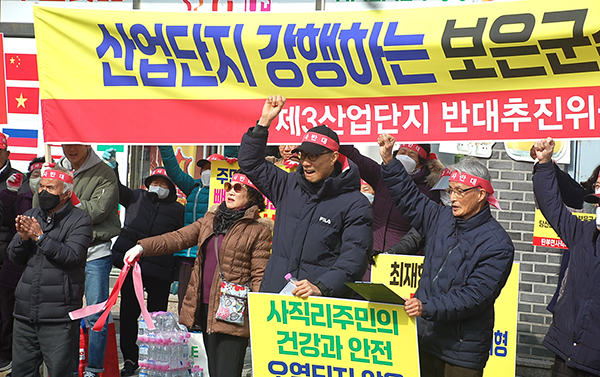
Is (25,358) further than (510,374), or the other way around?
(510,374)

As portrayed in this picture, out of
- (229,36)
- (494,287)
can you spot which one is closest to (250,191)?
(229,36)

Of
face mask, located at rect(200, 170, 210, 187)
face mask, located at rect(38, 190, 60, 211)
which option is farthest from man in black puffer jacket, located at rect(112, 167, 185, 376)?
face mask, located at rect(38, 190, 60, 211)

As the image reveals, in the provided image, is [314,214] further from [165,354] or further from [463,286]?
[165,354]

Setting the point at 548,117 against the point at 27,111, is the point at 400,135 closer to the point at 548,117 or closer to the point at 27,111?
the point at 548,117

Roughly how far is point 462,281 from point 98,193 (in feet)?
12.1

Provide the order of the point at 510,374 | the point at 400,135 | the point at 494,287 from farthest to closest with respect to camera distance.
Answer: the point at 510,374, the point at 400,135, the point at 494,287

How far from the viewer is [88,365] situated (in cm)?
671

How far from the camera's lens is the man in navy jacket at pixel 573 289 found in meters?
4.60

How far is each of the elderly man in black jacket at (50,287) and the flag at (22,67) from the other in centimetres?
470

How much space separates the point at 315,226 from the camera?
4.74 m

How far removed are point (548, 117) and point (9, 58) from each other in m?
7.74

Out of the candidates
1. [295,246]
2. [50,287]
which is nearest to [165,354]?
[50,287]

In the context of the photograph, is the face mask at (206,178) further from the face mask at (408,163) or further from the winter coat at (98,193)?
the face mask at (408,163)

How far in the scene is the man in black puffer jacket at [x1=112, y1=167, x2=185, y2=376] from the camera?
24.9ft
